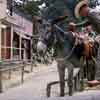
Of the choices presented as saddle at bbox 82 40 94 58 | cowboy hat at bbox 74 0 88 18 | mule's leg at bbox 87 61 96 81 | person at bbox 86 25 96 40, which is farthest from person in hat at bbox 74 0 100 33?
mule's leg at bbox 87 61 96 81

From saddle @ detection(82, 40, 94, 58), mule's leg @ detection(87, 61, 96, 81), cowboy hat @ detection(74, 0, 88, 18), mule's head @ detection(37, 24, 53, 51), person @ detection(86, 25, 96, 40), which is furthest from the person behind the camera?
mule's leg @ detection(87, 61, 96, 81)

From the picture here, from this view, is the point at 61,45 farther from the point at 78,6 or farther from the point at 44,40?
the point at 78,6

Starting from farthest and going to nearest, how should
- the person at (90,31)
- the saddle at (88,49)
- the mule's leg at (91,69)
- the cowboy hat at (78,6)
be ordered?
the mule's leg at (91,69), the saddle at (88,49), the person at (90,31), the cowboy hat at (78,6)

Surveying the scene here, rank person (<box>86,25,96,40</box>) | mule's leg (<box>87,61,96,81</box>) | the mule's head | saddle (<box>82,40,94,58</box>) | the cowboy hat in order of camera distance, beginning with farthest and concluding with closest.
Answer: mule's leg (<box>87,61,96,81</box>) < saddle (<box>82,40,94,58</box>) < the mule's head < person (<box>86,25,96,40</box>) < the cowboy hat

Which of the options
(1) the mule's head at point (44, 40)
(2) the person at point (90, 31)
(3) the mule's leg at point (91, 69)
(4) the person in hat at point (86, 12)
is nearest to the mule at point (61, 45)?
(1) the mule's head at point (44, 40)

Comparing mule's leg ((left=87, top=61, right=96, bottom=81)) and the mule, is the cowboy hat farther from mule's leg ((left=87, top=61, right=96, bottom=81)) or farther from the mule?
mule's leg ((left=87, top=61, right=96, bottom=81))

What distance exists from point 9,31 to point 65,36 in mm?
16978

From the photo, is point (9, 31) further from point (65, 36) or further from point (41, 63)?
point (65, 36)

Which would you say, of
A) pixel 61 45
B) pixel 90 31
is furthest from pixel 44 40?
pixel 61 45

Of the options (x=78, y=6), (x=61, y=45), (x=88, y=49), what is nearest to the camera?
(x=78, y=6)

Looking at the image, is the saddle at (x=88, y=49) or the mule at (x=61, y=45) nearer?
the mule at (x=61, y=45)

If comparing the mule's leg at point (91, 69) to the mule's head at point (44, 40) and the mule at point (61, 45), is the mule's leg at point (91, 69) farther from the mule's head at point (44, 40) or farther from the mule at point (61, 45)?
the mule's head at point (44, 40)

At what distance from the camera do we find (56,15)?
517 centimetres

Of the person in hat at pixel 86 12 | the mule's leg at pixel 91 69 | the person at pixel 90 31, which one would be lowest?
the mule's leg at pixel 91 69
